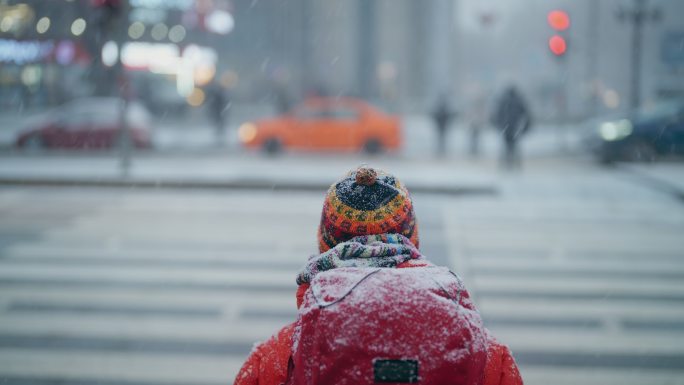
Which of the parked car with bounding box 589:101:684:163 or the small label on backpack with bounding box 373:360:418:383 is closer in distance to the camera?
the small label on backpack with bounding box 373:360:418:383

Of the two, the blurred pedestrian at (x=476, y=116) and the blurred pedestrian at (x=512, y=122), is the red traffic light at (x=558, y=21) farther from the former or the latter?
the blurred pedestrian at (x=476, y=116)

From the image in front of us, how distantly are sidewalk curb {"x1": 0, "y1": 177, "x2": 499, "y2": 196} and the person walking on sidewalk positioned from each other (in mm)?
12503

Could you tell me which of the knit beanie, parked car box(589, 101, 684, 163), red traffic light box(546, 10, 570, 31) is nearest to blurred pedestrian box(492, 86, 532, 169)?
red traffic light box(546, 10, 570, 31)

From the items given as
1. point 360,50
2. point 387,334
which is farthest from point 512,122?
point 360,50

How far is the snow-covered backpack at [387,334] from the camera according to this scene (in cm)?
196

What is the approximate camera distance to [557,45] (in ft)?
66.4

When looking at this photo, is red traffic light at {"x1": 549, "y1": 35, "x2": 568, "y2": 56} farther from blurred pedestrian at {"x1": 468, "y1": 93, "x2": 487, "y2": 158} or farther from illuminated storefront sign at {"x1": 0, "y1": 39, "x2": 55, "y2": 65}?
illuminated storefront sign at {"x1": 0, "y1": 39, "x2": 55, "y2": 65}

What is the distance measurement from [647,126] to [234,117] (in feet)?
91.7

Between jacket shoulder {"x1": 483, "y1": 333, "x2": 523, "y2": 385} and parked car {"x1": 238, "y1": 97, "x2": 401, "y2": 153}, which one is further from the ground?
jacket shoulder {"x1": 483, "y1": 333, "x2": 523, "y2": 385}

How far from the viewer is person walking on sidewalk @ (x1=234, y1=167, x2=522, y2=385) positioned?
1.96m

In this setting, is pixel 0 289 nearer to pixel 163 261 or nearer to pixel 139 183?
pixel 163 261

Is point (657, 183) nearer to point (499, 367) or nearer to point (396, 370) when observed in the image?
point (499, 367)

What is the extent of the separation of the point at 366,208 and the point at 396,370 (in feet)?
1.79

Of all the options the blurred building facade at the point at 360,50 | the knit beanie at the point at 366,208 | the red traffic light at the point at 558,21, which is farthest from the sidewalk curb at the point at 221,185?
the knit beanie at the point at 366,208
